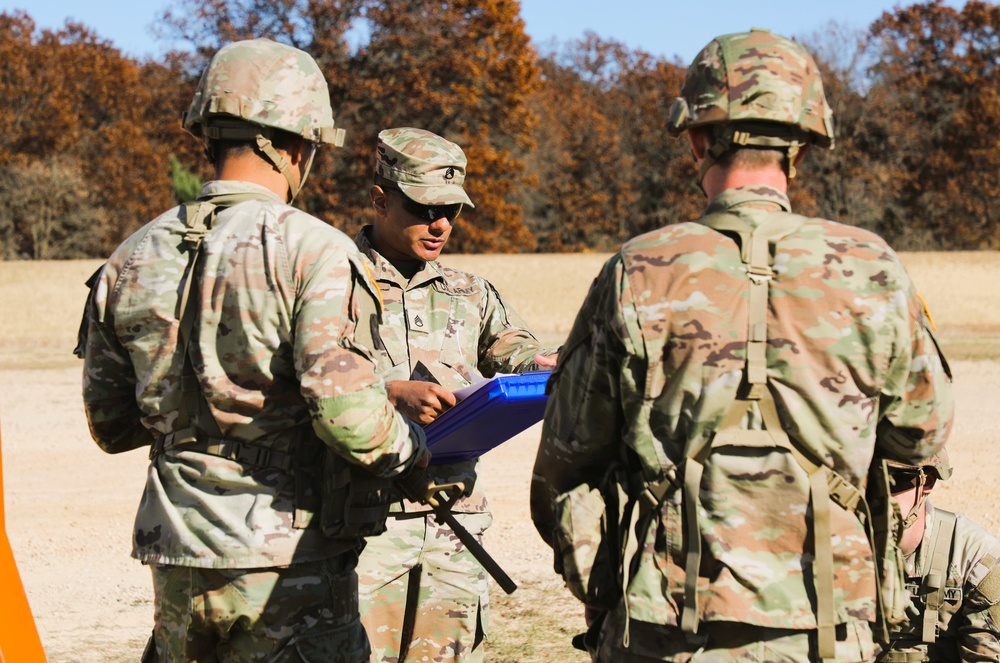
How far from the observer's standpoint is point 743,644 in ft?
9.21

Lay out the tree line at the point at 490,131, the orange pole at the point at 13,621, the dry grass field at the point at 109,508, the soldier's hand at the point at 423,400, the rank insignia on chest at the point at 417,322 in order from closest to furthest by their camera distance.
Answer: the orange pole at the point at 13,621
the soldier's hand at the point at 423,400
the rank insignia on chest at the point at 417,322
the dry grass field at the point at 109,508
the tree line at the point at 490,131

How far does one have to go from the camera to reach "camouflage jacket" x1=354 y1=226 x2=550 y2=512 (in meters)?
4.64

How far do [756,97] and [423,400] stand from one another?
1726 millimetres

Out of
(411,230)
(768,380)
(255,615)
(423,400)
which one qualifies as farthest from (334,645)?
(411,230)

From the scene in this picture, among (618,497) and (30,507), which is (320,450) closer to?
(618,497)

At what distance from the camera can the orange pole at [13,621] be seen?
154 inches

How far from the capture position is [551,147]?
49188 mm

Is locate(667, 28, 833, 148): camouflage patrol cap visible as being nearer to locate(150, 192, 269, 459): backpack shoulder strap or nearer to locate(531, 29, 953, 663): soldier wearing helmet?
locate(531, 29, 953, 663): soldier wearing helmet

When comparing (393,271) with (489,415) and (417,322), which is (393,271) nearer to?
(417,322)

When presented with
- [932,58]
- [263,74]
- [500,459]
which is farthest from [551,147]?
[263,74]

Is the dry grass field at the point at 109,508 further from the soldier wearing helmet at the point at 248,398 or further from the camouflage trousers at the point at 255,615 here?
the soldier wearing helmet at the point at 248,398

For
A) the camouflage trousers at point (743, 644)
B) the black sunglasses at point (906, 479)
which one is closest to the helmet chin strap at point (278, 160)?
the camouflage trousers at point (743, 644)

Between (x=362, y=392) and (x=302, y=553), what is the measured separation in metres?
0.50

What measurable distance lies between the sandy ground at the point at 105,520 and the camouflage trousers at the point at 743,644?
3.36 m
